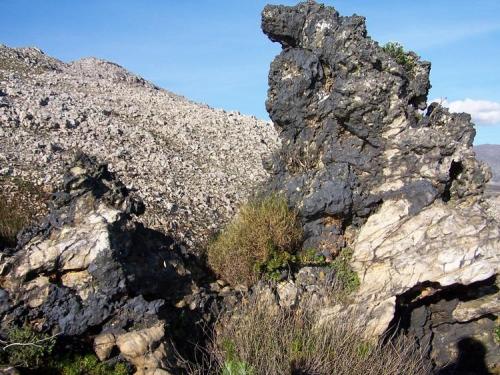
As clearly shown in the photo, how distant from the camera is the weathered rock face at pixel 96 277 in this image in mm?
6809

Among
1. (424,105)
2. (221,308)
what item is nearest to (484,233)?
(424,105)

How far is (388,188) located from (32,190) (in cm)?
685

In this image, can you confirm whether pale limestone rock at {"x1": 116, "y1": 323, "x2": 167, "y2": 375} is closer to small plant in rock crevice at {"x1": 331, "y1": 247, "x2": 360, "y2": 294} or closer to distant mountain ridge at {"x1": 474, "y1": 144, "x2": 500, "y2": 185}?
small plant in rock crevice at {"x1": 331, "y1": 247, "x2": 360, "y2": 294}

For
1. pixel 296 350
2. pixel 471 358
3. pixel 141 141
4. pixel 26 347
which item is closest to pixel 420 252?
pixel 471 358

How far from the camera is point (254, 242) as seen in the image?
9148mm

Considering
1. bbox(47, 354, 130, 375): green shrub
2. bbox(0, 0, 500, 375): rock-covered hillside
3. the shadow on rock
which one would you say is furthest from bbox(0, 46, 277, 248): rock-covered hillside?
the shadow on rock

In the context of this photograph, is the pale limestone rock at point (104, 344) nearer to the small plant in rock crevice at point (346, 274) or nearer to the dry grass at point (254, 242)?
the dry grass at point (254, 242)

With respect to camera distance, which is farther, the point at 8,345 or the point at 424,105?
the point at 424,105

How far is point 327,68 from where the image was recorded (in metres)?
9.99

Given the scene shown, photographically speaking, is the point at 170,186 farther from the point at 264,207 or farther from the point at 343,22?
the point at 343,22

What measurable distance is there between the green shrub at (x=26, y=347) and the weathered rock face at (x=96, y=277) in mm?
242

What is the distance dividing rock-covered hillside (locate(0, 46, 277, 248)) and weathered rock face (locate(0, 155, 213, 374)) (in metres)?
2.41

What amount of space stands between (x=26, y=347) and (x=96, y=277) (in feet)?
4.28

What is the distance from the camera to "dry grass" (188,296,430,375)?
241 inches
